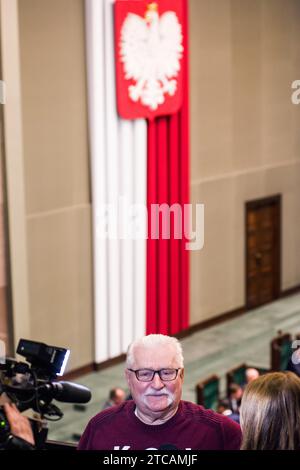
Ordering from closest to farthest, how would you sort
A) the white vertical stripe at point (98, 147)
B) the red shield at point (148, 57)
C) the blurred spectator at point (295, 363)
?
the blurred spectator at point (295, 363) → the white vertical stripe at point (98, 147) → the red shield at point (148, 57)

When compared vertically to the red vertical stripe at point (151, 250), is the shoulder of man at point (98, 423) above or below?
above

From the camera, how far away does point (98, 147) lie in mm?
9141

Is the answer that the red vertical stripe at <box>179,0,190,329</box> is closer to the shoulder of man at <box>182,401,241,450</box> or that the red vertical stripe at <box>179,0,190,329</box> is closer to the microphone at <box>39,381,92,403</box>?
the microphone at <box>39,381,92,403</box>

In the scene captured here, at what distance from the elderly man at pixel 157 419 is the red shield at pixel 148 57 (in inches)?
281

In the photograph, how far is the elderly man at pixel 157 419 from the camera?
227 cm

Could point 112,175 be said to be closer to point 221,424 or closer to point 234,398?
point 234,398

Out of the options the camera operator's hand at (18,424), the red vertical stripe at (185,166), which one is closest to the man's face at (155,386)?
the camera operator's hand at (18,424)

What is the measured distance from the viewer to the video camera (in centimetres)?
250

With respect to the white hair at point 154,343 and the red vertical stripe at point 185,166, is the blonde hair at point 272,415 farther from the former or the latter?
the red vertical stripe at point 185,166

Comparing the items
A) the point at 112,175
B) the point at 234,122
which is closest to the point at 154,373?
the point at 112,175

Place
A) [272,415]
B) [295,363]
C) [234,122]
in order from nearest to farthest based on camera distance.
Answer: [272,415]
[295,363]
[234,122]

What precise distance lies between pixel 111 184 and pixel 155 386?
716 cm

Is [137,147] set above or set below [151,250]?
above

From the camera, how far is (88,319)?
948 centimetres
